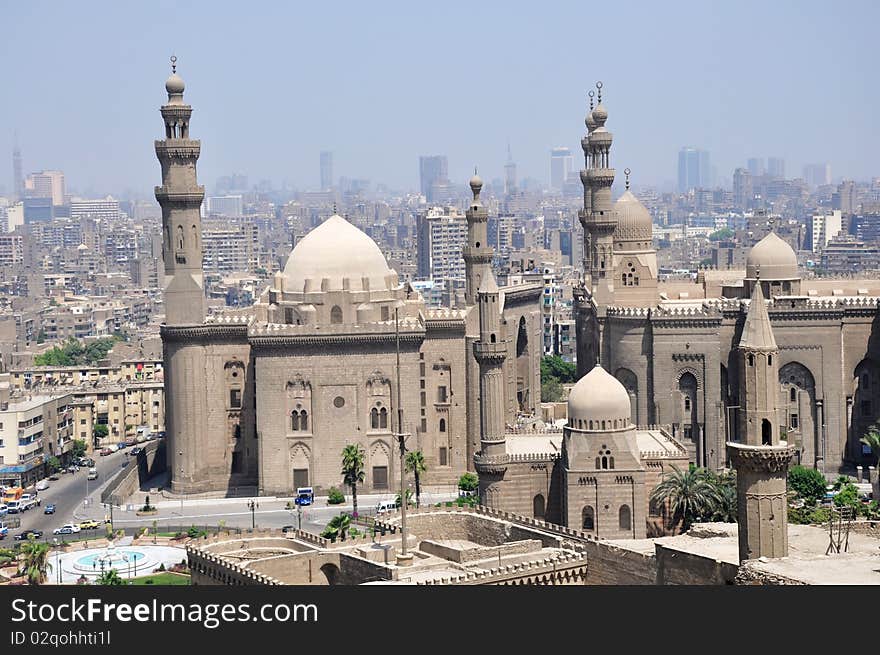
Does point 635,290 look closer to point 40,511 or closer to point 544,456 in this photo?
point 544,456

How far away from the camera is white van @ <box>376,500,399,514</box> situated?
57.5 meters

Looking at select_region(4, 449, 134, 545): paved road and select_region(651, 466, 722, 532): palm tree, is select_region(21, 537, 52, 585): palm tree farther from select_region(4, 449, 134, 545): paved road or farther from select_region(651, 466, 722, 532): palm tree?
select_region(651, 466, 722, 532): palm tree

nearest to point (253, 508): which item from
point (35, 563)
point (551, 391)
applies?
point (35, 563)

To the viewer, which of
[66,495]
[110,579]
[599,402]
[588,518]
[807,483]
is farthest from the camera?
[66,495]

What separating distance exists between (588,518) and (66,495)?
22209 millimetres

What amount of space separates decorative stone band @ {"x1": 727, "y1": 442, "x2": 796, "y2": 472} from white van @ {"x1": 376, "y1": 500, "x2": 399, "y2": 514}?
21.4 m

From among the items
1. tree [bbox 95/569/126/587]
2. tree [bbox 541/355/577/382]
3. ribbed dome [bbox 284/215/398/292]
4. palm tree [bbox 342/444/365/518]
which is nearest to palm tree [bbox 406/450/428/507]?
palm tree [bbox 342/444/365/518]

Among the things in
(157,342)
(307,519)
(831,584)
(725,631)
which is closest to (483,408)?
(307,519)

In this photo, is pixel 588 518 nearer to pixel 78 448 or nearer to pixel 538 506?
pixel 538 506

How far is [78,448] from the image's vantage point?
72.9 metres

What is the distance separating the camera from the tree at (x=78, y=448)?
72625 millimetres

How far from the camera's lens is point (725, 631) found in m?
29.4

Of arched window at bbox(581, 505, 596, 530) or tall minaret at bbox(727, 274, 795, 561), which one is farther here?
arched window at bbox(581, 505, 596, 530)

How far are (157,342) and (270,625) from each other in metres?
70.5
